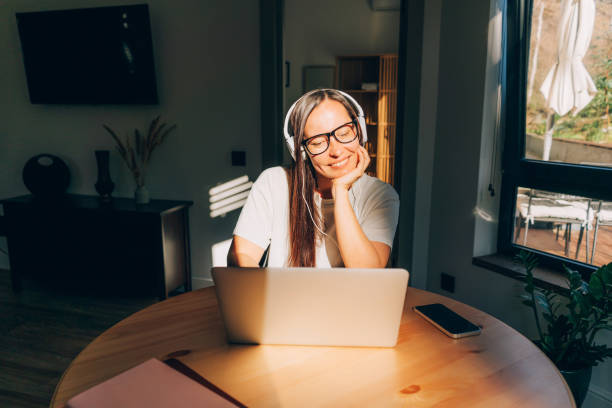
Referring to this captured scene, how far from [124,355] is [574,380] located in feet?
5.12

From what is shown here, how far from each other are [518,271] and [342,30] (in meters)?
4.27

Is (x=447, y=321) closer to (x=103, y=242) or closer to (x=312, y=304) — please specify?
(x=312, y=304)

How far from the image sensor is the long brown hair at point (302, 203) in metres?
1.38

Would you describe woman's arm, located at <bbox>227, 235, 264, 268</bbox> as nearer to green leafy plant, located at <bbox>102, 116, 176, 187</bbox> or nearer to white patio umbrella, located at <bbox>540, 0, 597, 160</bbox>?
white patio umbrella, located at <bbox>540, 0, 597, 160</bbox>

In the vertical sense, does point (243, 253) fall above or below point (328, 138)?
below

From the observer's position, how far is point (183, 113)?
116 inches

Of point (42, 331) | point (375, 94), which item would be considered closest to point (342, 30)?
point (375, 94)

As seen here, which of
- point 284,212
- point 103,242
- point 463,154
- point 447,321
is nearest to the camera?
point 447,321

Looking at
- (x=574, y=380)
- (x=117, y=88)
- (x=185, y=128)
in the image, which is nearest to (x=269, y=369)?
(x=574, y=380)

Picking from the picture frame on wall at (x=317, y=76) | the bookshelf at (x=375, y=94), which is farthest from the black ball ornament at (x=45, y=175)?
the bookshelf at (x=375, y=94)

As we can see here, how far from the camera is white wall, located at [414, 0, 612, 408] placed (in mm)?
2096

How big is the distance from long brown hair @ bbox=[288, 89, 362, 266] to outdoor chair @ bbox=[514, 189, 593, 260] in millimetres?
1225

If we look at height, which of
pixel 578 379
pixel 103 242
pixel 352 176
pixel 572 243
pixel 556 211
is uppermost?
pixel 352 176

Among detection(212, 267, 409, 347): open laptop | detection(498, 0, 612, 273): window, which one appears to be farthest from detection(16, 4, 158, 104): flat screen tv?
detection(212, 267, 409, 347): open laptop
